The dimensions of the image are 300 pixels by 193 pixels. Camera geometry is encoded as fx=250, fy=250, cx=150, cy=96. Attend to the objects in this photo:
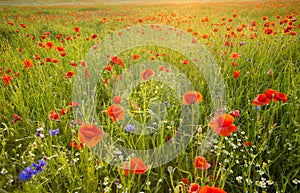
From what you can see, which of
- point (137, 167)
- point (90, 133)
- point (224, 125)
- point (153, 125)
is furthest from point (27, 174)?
point (153, 125)

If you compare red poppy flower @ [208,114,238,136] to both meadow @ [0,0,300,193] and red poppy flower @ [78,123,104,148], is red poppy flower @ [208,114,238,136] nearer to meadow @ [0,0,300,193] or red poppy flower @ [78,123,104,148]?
meadow @ [0,0,300,193]

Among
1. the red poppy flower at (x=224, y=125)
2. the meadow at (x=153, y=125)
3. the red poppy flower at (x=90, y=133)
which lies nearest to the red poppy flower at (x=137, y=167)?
the meadow at (x=153, y=125)

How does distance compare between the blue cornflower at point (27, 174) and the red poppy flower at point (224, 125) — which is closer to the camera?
the blue cornflower at point (27, 174)

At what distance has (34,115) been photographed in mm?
2285

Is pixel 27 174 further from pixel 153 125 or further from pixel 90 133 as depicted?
pixel 153 125

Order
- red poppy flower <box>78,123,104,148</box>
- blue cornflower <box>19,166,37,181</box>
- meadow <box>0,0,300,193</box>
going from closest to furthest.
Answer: blue cornflower <box>19,166,37,181</box>
red poppy flower <box>78,123,104,148</box>
meadow <box>0,0,300,193</box>

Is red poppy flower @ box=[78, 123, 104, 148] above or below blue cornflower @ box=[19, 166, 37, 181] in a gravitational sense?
above

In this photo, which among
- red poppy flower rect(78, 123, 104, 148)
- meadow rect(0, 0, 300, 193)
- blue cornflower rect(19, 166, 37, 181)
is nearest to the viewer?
blue cornflower rect(19, 166, 37, 181)

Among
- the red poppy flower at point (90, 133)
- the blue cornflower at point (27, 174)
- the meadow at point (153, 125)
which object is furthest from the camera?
the meadow at point (153, 125)

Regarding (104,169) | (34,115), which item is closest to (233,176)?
(104,169)

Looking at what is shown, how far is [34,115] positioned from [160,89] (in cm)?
122

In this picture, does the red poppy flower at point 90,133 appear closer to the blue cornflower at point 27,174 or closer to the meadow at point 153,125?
the meadow at point 153,125

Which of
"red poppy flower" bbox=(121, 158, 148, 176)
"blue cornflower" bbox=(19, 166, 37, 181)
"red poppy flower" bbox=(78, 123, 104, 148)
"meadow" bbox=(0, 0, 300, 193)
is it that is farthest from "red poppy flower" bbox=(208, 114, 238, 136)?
"blue cornflower" bbox=(19, 166, 37, 181)

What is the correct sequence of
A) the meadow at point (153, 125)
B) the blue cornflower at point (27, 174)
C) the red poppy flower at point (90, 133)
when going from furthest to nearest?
1. the meadow at point (153, 125)
2. the red poppy flower at point (90, 133)
3. the blue cornflower at point (27, 174)
